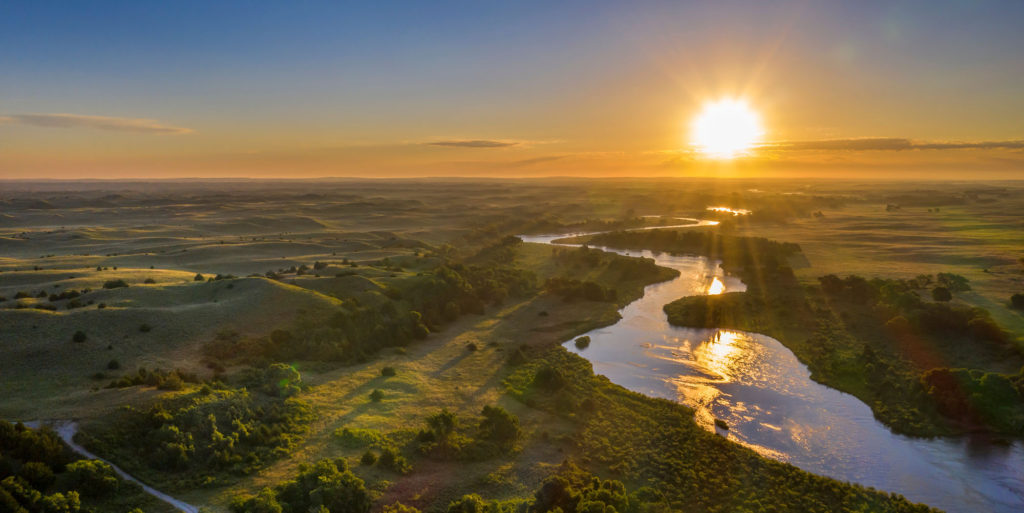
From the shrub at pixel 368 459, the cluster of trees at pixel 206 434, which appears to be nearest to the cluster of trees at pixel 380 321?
the cluster of trees at pixel 206 434

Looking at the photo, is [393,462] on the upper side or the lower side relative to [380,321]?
lower

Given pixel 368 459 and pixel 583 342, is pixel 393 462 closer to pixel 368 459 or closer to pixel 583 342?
pixel 368 459

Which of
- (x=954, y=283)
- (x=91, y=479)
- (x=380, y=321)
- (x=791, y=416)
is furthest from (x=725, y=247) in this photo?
(x=91, y=479)

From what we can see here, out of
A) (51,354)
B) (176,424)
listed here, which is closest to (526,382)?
(176,424)

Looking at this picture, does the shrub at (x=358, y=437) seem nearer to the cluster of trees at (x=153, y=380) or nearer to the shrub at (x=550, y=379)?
the cluster of trees at (x=153, y=380)

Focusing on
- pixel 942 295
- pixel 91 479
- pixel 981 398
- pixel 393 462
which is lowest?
pixel 393 462

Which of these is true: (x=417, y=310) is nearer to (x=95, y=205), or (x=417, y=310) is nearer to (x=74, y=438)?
(x=74, y=438)
